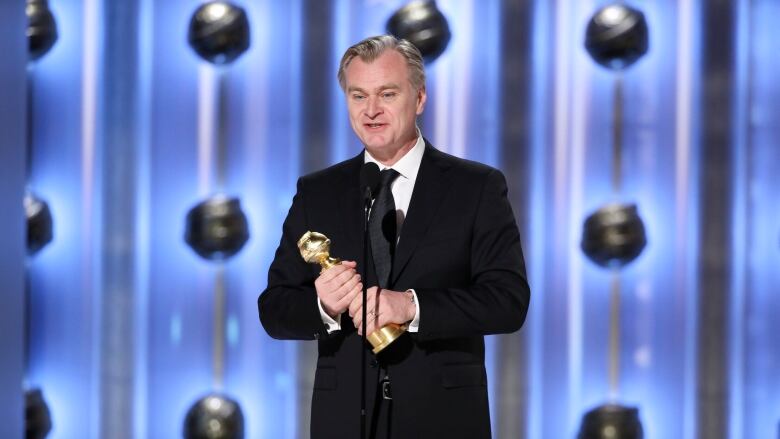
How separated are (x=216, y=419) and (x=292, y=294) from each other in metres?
0.89

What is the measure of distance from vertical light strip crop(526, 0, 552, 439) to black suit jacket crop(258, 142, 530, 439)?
75cm

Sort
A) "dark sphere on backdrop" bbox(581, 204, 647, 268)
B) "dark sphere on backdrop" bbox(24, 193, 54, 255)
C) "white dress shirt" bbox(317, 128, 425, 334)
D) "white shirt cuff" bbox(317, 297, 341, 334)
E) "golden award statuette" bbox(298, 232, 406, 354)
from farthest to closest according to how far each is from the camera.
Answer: "dark sphere on backdrop" bbox(24, 193, 54, 255) → "dark sphere on backdrop" bbox(581, 204, 647, 268) → "white dress shirt" bbox(317, 128, 425, 334) → "white shirt cuff" bbox(317, 297, 341, 334) → "golden award statuette" bbox(298, 232, 406, 354)

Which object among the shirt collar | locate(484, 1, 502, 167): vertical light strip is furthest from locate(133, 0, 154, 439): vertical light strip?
the shirt collar

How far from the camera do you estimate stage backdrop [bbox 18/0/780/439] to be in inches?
97.8

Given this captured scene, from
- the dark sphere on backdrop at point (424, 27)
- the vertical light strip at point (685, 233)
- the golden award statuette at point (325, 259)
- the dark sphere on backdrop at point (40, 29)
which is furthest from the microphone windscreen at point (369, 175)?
the dark sphere on backdrop at point (40, 29)

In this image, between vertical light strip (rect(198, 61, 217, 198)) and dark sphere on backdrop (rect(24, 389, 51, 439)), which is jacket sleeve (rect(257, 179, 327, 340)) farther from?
dark sphere on backdrop (rect(24, 389, 51, 439))

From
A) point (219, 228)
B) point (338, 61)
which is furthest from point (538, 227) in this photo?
point (219, 228)

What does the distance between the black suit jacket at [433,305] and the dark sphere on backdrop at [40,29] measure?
1.17 m

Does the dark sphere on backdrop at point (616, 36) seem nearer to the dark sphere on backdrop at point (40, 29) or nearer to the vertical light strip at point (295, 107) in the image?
the vertical light strip at point (295, 107)

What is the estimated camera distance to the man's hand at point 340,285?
151 centimetres

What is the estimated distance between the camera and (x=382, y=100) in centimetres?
170

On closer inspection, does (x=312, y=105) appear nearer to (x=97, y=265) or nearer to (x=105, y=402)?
(x=97, y=265)

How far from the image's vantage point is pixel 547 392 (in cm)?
248

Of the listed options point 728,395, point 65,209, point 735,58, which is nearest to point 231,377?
point 65,209
